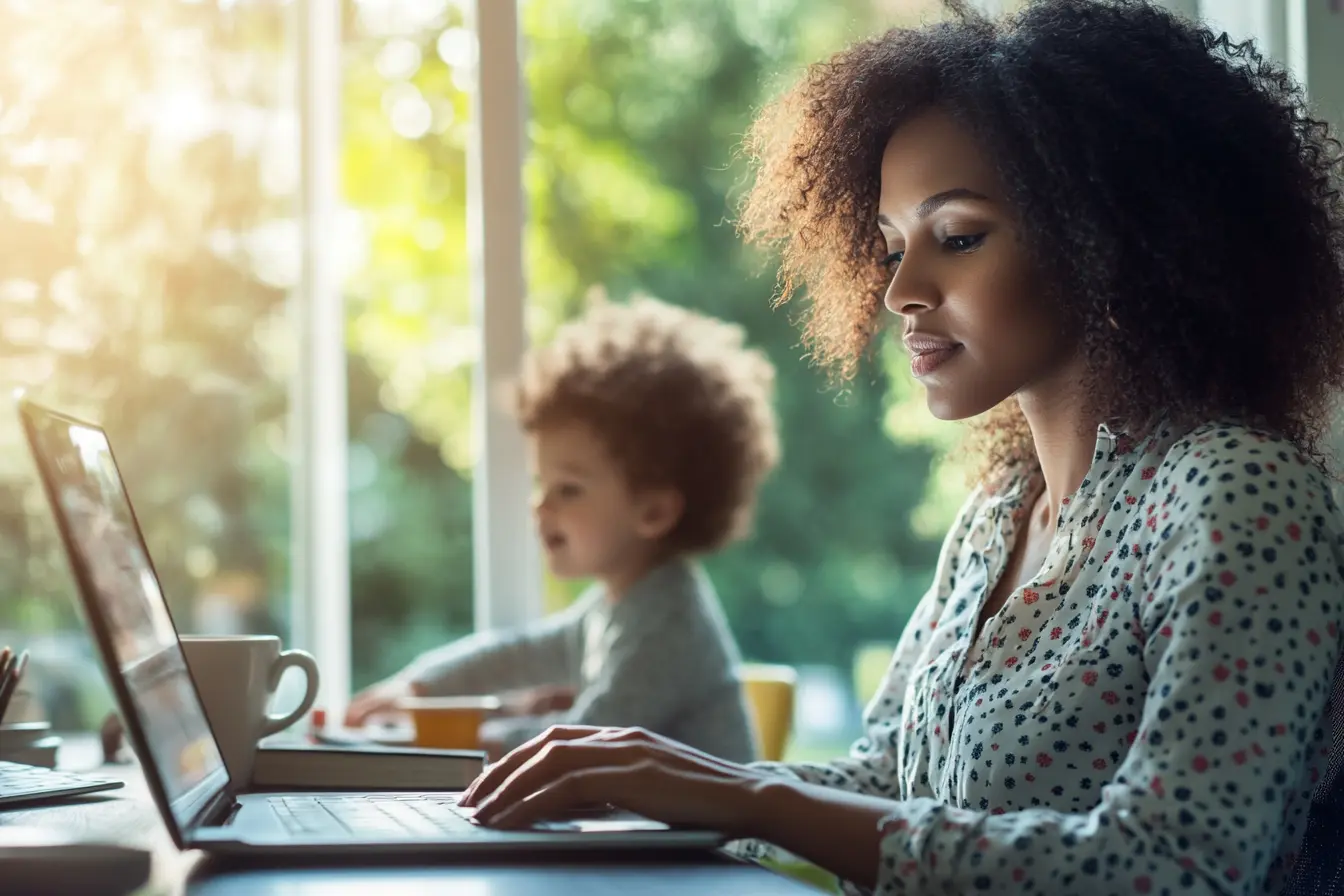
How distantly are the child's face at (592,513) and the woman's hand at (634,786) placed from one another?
1185mm

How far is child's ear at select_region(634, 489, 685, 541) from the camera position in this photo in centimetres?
206

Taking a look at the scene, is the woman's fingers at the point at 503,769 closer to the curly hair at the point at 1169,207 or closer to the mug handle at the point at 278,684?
the mug handle at the point at 278,684

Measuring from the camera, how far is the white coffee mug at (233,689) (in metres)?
1.16

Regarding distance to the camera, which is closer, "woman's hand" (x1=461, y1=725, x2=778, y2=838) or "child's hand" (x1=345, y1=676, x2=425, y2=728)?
"woman's hand" (x1=461, y1=725, x2=778, y2=838)

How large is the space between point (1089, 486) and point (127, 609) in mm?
696

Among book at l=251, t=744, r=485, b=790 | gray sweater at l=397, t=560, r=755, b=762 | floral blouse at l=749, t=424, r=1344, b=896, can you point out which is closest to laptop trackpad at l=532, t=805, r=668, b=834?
floral blouse at l=749, t=424, r=1344, b=896

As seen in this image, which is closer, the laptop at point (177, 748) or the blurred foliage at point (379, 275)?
the laptop at point (177, 748)

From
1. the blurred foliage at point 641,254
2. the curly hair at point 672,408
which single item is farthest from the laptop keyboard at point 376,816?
the blurred foliage at point 641,254

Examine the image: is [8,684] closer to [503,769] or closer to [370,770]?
[370,770]

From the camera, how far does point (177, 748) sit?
84 cm

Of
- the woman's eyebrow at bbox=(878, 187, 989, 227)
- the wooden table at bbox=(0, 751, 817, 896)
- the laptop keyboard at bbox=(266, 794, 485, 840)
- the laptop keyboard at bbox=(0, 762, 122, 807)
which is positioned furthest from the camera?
the woman's eyebrow at bbox=(878, 187, 989, 227)

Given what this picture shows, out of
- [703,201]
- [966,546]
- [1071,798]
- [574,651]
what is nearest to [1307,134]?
[966,546]

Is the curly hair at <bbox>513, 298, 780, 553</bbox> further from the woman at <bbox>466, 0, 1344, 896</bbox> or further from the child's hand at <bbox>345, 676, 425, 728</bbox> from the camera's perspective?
the woman at <bbox>466, 0, 1344, 896</bbox>

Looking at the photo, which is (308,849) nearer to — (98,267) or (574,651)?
(574,651)
